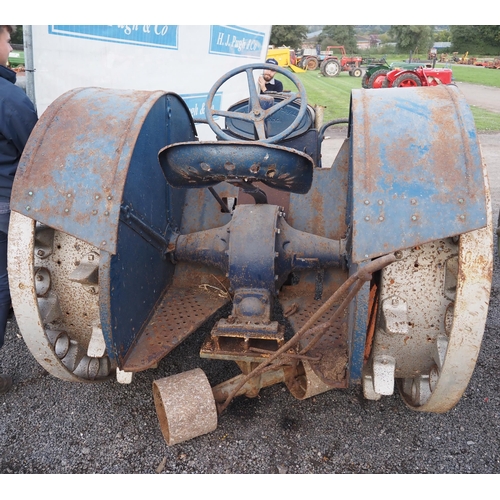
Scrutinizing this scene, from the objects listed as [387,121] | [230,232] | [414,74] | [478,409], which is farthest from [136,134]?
[414,74]

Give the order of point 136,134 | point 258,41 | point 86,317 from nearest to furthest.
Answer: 1. point 136,134
2. point 86,317
3. point 258,41

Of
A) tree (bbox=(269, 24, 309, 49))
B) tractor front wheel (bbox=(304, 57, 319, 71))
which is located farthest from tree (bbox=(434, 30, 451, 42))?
tractor front wheel (bbox=(304, 57, 319, 71))

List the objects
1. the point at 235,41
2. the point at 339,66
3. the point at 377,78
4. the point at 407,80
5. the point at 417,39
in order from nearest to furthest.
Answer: the point at 235,41, the point at 407,80, the point at 377,78, the point at 339,66, the point at 417,39

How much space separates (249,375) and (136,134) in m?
1.13

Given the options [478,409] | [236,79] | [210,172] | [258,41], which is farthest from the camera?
[258,41]

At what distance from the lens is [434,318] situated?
1992 mm

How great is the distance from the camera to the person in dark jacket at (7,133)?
2391mm

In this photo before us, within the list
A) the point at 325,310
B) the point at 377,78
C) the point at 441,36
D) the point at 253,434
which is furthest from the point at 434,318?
the point at 441,36

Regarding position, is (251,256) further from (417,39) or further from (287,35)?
(417,39)

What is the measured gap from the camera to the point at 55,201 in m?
1.94

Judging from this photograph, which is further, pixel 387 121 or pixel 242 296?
pixel 242 296

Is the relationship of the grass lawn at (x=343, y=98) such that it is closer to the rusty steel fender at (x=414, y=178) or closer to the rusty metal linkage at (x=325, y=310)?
the rusty steel fender at (x=414, y=178)

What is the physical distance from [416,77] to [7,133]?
1402cm

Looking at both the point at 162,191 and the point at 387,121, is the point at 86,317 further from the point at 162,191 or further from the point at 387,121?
the point at 387,121
